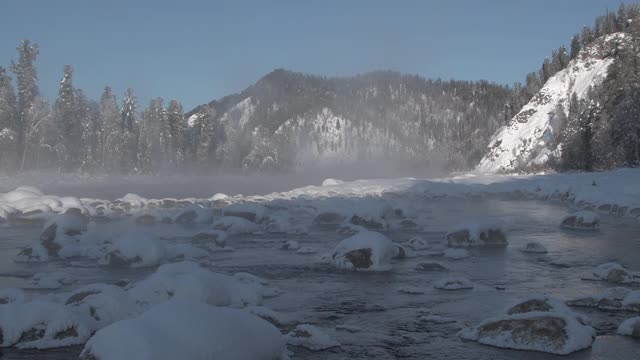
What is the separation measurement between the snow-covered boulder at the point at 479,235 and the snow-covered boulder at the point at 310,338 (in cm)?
1500

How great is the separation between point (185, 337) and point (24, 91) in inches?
3224

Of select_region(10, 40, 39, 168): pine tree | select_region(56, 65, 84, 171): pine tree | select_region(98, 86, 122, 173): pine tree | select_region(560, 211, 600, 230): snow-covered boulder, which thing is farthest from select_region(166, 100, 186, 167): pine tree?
select_region(560, 211, 600, 230): snow-covered boulder

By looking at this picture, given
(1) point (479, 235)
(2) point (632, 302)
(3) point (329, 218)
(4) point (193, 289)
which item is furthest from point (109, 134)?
(2) point (632, 302)

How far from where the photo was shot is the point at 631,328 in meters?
11.6

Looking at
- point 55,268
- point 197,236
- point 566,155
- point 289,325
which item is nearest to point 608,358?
point 289,325

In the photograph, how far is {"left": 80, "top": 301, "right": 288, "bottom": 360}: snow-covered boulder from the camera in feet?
27.9

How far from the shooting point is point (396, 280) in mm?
17578

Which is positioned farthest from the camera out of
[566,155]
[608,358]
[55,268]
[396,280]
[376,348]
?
[566,155]

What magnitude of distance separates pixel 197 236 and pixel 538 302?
18.1 meters

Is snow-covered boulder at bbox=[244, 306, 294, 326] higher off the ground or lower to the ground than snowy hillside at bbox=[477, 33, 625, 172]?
lower

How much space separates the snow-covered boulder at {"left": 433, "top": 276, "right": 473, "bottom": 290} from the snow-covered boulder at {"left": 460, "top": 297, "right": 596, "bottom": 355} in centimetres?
415

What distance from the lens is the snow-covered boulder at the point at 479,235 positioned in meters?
25.4

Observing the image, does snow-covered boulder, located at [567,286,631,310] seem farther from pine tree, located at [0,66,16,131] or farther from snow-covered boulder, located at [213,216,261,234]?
pine tree, located at [0,66,16,131]

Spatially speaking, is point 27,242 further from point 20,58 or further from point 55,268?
point 20,58
